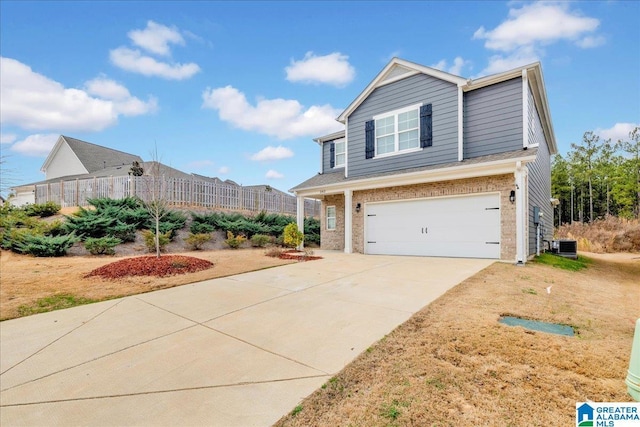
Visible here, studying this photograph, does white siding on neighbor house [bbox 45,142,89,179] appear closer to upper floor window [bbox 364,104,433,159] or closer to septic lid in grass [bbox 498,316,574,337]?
upper floor window [bbox 364,104,433,159]

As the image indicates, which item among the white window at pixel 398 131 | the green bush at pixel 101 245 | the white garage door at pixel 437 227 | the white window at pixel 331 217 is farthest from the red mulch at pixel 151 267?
the white window at pixel 398 131

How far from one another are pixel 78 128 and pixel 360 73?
26585mm

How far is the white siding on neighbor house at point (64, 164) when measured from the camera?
2344cm

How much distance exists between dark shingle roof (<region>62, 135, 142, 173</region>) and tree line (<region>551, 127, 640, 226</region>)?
42.0 m

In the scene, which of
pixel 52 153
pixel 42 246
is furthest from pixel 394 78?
pixel 52 153

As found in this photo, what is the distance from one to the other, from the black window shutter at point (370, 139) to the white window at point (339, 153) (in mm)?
2439

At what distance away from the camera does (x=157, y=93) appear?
14938 millimetres

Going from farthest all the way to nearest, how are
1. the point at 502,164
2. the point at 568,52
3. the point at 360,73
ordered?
the point at 360,73
the point at 568,52
the point at 502,164

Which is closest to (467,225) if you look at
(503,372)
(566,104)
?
(503,372)

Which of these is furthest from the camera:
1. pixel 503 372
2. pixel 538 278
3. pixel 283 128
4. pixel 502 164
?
pixel 283 128

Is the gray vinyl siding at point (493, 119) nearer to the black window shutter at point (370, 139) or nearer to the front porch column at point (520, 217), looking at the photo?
the front porch column at point (520, 217)

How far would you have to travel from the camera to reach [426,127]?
10062 mm

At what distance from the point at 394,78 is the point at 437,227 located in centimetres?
587

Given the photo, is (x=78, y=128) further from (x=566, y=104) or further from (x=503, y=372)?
(x=566, y=104)
